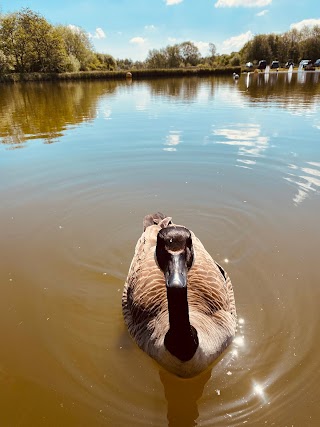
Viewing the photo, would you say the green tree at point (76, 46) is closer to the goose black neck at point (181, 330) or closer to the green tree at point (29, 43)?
the green tree at point (29, 43)

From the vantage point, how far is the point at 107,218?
709 cm

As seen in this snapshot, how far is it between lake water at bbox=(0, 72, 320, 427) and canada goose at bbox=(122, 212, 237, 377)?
368 mm

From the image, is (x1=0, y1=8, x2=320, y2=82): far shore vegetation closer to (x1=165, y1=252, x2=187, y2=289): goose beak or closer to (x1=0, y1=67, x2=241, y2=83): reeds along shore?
(x1=0, y1=67, x2=241, y2=83): reeds along shore

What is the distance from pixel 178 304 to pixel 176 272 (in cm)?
45

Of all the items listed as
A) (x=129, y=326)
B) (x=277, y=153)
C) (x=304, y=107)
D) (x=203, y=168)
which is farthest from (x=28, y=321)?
(x=304, y=107)

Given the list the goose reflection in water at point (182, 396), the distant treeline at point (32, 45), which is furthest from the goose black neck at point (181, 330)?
the distant treeline at point (32, 45)

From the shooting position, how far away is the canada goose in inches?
120

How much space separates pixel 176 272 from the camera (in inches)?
110

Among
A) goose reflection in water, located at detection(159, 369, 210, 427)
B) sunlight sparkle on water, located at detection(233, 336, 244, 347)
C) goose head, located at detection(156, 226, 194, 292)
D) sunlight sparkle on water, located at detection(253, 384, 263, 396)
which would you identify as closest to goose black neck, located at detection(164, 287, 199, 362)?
goose head, located at detection(156, 226, 194, 292)

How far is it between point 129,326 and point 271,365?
5.79 feet

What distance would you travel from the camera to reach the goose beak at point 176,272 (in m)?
2.69

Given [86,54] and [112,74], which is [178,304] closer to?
[112,74]

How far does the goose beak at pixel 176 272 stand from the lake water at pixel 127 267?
1512 mm

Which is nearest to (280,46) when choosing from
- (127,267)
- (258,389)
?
(127,267)
